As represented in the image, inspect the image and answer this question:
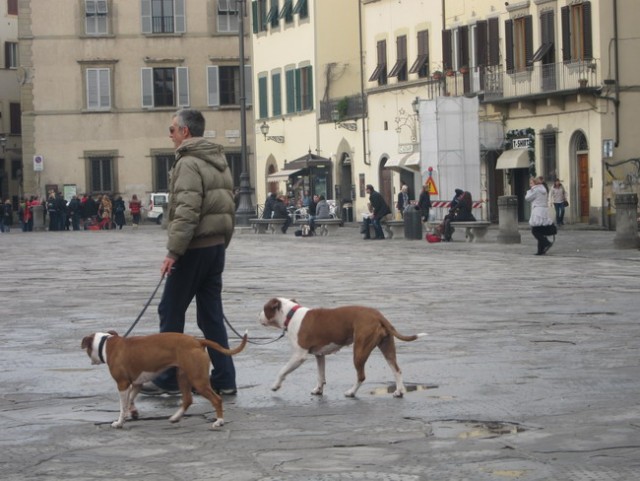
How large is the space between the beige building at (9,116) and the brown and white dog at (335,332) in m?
79.0

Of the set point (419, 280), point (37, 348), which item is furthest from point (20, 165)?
point (37, 348)

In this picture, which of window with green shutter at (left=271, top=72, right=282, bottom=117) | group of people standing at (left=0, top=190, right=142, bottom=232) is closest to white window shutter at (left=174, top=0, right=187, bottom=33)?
window with green shutter at (left=271, top=72, right=282, bottom=117)

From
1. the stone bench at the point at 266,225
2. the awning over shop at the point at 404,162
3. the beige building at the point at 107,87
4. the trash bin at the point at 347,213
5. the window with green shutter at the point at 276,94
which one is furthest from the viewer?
the beige building at the point at 107,87

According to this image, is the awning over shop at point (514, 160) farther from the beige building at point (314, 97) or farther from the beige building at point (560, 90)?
the beige building at point (314, 97)

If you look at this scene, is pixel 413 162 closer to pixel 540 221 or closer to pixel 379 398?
pixel 540 221

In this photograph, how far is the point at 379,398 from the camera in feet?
35.1

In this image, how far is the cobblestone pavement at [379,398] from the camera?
8.28 metres

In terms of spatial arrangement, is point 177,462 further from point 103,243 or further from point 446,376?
point 103,243

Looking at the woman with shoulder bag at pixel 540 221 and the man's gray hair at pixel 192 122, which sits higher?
the man's gray hair at pixel 192 122

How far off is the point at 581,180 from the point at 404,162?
10.0m

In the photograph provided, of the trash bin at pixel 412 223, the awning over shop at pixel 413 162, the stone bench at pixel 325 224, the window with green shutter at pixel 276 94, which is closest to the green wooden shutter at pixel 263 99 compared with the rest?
the window with green shutter at pixel 276 94

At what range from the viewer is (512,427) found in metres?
9.30

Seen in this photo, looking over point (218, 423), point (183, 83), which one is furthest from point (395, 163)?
point (218, 423)

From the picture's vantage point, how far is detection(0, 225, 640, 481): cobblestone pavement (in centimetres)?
828
